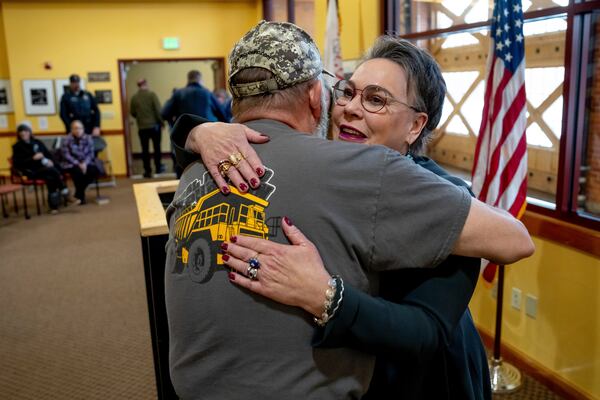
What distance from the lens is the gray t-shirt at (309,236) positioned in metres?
0.84

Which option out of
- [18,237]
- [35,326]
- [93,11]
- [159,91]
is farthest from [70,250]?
[159,91]

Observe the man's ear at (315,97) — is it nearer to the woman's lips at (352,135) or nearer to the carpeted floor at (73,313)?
the woman's lips at (352,135)

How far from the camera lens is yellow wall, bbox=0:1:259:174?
27.7 ft

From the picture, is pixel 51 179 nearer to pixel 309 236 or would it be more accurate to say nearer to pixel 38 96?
pixel 38 96

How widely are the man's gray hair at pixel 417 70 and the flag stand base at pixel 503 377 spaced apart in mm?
1837

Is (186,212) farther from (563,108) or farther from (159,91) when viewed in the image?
(159,91)

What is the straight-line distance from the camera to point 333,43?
4.46m

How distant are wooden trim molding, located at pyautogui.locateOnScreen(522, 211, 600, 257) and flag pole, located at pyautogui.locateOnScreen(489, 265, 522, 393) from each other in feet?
0.86

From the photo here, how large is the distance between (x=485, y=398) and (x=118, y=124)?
8640mm

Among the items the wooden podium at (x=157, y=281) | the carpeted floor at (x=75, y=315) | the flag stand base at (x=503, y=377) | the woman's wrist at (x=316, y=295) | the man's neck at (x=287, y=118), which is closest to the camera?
the woman's wrist at (x=316, y=295)

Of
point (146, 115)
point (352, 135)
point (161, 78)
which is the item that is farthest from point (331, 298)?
point (161, 78)

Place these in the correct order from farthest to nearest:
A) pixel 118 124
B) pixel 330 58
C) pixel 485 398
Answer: pixel 118 124 < pixel 330 58 < pixel 485 398

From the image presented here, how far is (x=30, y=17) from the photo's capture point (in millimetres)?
8367

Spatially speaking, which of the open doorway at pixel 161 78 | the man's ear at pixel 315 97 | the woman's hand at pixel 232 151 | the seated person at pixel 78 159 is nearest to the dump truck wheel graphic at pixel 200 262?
the woman's hand at pixel 232 151
